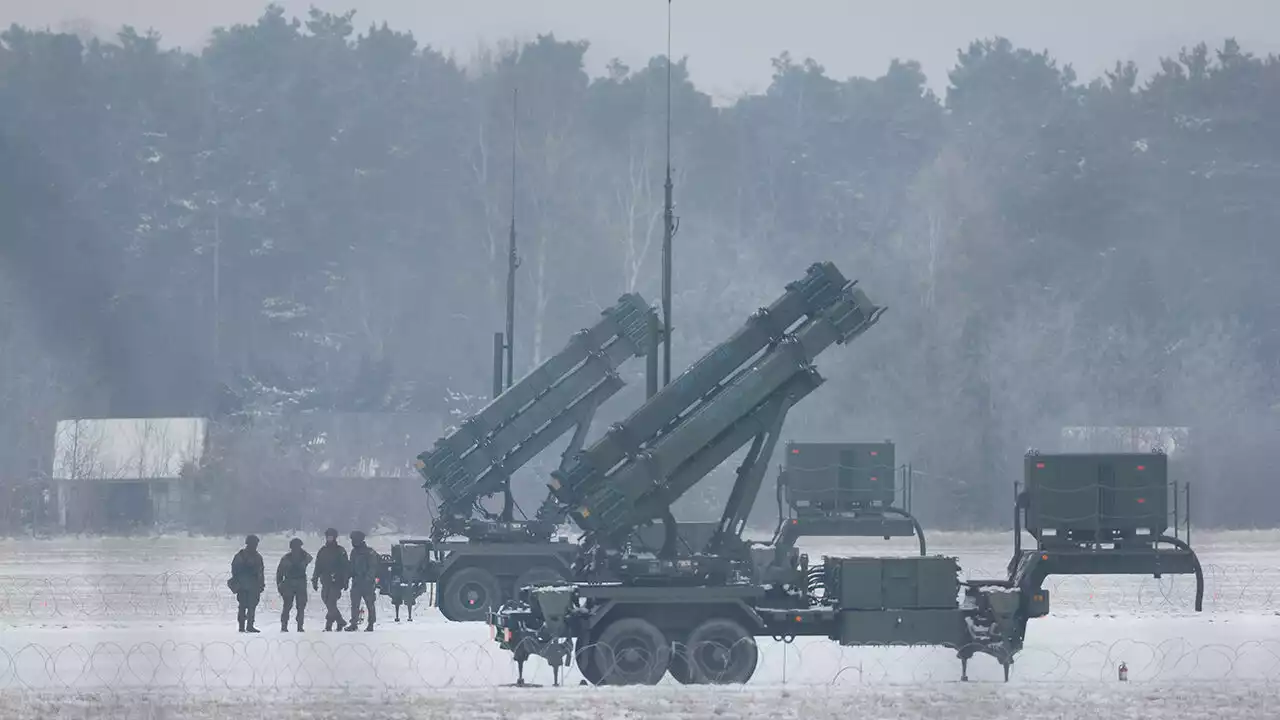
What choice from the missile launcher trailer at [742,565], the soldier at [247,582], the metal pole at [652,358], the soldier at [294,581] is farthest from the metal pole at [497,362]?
the missile launcher trailer at [742,565]

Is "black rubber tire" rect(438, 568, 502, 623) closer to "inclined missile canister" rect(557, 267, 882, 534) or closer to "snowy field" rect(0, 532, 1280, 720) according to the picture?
"snowy field" rect(0, 532, 1280, 720)

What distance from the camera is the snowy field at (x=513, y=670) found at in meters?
25.1

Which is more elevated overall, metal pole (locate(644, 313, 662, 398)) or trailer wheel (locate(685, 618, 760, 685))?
metal pole (locate(644, 313, 662, 398))

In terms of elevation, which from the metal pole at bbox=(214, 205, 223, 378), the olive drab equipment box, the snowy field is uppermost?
the metal pole at bbox=(214, 205, 223, 378)

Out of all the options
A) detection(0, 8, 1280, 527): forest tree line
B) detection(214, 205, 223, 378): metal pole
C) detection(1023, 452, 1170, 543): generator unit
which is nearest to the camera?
detection(1023, 452, 1170, 543): generator unit

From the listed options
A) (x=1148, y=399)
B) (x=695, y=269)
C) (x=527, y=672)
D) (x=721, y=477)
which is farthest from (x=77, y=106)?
(x=527, y=672)

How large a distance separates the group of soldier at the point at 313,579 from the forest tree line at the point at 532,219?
56019 mm

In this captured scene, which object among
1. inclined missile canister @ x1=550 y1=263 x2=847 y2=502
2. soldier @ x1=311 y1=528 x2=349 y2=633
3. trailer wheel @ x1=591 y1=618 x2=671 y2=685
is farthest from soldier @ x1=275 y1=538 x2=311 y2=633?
trailer wheel @ x1=591 y1=618 x2=671 y2=685

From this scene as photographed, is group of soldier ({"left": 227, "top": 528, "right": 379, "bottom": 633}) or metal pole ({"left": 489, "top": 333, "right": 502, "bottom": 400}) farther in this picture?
metal pole ({"left": 489, "top": 333, "right": 502, "bottom": 400})

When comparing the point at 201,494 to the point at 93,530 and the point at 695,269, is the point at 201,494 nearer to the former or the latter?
the point at 93,530

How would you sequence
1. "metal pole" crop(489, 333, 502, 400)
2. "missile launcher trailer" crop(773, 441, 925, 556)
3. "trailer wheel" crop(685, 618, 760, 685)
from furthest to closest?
"metal pole" crop(489, 333, 502, 400) → "missile launcher trailer" crop(773, 441, 925, 556) → "trailer wheel" crop(685, 618, 760, 685)

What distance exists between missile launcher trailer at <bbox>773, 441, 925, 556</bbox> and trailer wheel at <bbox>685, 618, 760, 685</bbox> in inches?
406

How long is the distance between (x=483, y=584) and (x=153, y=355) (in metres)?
69.0

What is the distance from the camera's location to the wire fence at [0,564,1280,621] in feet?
134
